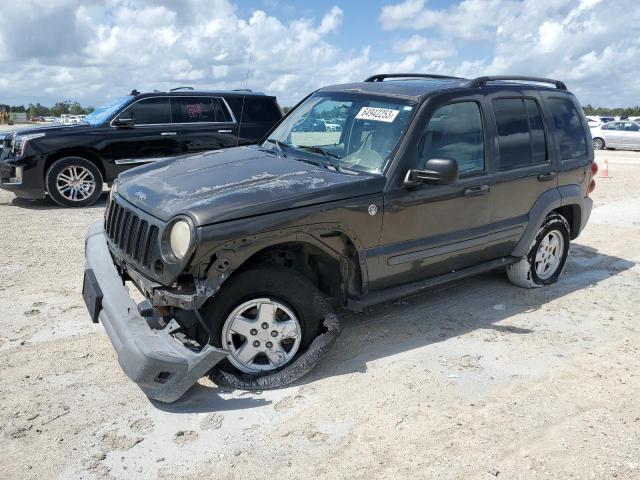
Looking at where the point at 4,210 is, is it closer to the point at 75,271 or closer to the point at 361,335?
the point at 75,271

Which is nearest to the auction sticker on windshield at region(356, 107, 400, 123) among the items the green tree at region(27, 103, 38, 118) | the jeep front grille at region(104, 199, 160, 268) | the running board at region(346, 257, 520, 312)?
the running board at region(346, 257, 520, 312)

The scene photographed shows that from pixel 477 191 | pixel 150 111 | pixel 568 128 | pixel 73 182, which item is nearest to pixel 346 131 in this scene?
pixel 477 191

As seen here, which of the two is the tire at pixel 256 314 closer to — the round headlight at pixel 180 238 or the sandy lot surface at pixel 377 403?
the sandy lot surface at pixel 377 403

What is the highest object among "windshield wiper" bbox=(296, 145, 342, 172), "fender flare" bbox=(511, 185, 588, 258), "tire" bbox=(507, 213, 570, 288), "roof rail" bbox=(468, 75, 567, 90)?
"roof rail" bbox=(468, 75, 567, 90)

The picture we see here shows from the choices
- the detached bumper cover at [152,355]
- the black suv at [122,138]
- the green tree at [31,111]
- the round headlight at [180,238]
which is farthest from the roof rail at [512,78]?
the green tree at [31,111]

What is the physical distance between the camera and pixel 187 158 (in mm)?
4645

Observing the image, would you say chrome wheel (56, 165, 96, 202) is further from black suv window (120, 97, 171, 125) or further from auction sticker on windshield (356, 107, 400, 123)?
auction sticker on windshield (356, 107, 400, 123)

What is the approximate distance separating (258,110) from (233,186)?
693 centimetres

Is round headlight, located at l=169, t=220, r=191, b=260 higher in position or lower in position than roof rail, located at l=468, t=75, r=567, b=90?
lower

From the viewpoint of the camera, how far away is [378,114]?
440 cm

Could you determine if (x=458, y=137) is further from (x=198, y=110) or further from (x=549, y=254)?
(x=198, y=110)

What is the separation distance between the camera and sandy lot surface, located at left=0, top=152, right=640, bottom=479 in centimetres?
297

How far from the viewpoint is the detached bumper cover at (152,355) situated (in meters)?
3.11

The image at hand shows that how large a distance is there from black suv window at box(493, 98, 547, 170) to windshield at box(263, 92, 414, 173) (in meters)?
1.05
